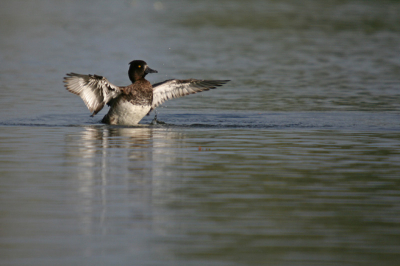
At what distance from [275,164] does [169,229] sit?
3.82 meters

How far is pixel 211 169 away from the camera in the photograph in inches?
396

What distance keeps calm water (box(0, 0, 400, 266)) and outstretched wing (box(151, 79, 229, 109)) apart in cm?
50

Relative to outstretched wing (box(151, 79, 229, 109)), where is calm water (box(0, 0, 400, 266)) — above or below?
below

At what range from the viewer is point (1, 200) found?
26.9 ft

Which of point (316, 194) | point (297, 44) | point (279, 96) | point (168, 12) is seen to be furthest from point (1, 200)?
point (168, 12)

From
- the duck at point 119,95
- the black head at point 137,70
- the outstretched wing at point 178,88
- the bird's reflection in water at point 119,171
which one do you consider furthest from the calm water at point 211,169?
the black head at point 137,70

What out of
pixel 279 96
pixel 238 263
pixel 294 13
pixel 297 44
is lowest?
pixel 238 263

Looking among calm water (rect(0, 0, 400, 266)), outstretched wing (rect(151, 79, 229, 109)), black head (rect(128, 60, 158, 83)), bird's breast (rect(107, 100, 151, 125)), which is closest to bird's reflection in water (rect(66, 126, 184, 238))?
calm water (rect(0, 0, 400, 266))

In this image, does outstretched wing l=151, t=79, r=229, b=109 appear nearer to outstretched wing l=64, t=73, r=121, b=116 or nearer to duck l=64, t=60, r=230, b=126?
duck l=64, t=60, r=230, b=126

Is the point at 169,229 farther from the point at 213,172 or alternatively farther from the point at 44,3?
the point at 44,3

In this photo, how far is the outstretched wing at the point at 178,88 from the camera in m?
16.5

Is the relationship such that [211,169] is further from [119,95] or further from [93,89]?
[119,95]

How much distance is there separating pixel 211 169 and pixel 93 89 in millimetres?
5726

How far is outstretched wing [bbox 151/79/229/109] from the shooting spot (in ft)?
54.1
